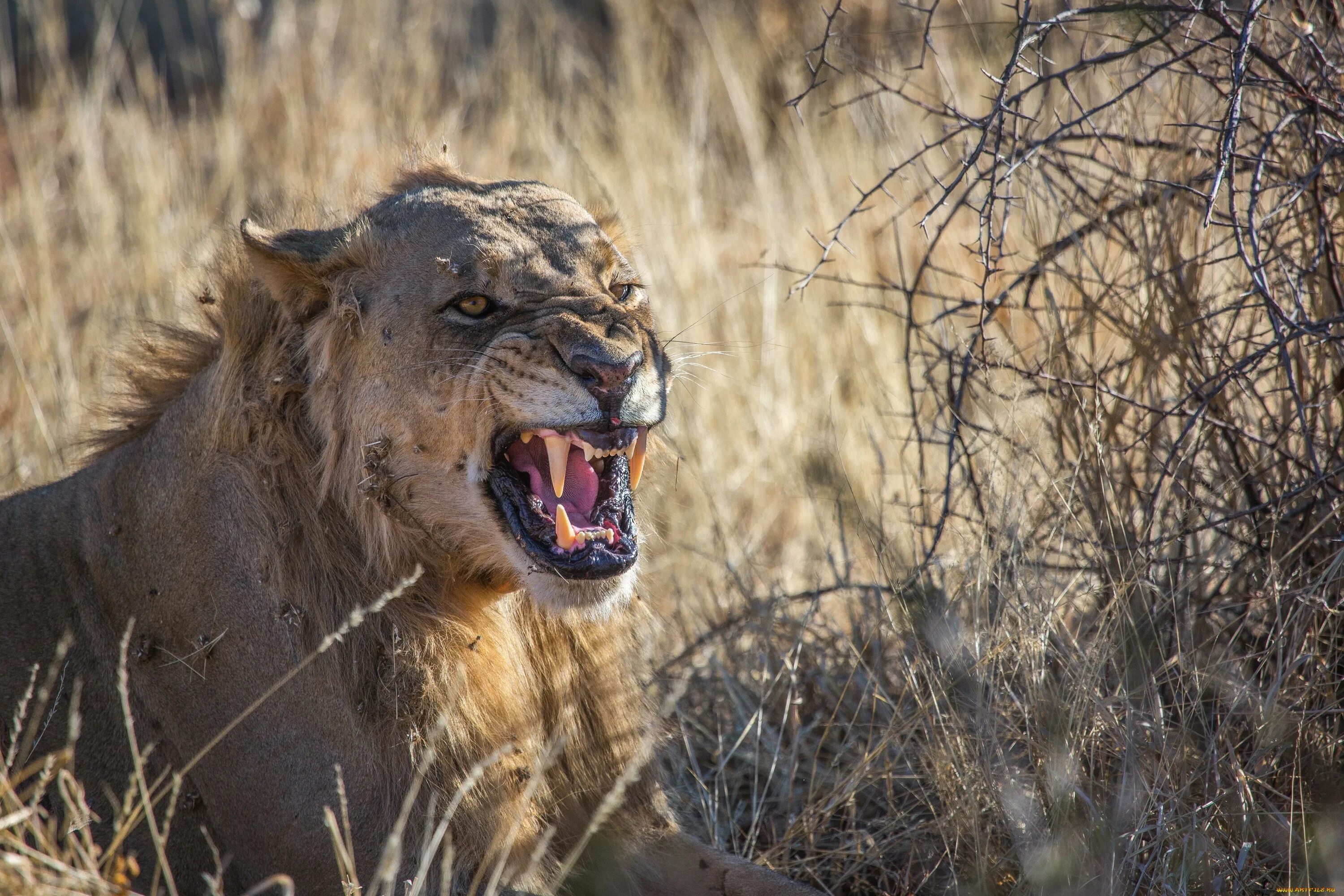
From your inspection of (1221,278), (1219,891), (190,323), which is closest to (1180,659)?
(1219,891)

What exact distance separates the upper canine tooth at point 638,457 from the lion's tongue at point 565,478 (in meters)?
0.11

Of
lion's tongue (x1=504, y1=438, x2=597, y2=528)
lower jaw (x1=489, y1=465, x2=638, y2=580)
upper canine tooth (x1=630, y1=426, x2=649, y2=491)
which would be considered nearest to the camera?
lower jaw (x1=489, y1=465, x2=638, y2=580)

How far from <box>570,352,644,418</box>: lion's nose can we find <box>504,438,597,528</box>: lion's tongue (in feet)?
0.79

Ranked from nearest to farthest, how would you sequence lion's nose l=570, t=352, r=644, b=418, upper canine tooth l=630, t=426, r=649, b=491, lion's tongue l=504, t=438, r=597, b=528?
lion's nose l=570, t=352, r=644, b=418
lion's tongue l=504, t=438, r=597, b=528
upper canine tooth l=630, t=426, r=649, b=491

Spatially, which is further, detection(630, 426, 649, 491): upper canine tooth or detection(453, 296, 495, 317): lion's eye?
detection(630, 426, 649, 491): upper canine tooth

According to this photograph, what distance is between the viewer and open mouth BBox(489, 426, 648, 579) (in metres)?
2.85

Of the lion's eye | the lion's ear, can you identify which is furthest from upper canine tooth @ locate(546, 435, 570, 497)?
the lion's ear

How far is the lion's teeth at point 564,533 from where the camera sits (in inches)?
113

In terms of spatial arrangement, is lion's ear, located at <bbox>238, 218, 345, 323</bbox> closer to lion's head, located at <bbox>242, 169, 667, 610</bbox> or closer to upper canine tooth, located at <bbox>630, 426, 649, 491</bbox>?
lion's head, located at <bbox>242, 169, 667, 610</bbox>

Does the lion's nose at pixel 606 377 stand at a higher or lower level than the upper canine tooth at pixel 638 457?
higher

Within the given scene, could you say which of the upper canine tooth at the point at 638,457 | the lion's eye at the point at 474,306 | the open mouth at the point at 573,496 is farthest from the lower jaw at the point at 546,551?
the lion's eye at the point at 474,306

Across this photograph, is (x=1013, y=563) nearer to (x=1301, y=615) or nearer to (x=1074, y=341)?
(x=1301, y=615)

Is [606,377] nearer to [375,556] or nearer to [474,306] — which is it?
Result: [474,306]

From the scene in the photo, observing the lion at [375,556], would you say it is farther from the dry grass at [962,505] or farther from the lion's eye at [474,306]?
the dry grass at [962,505]
